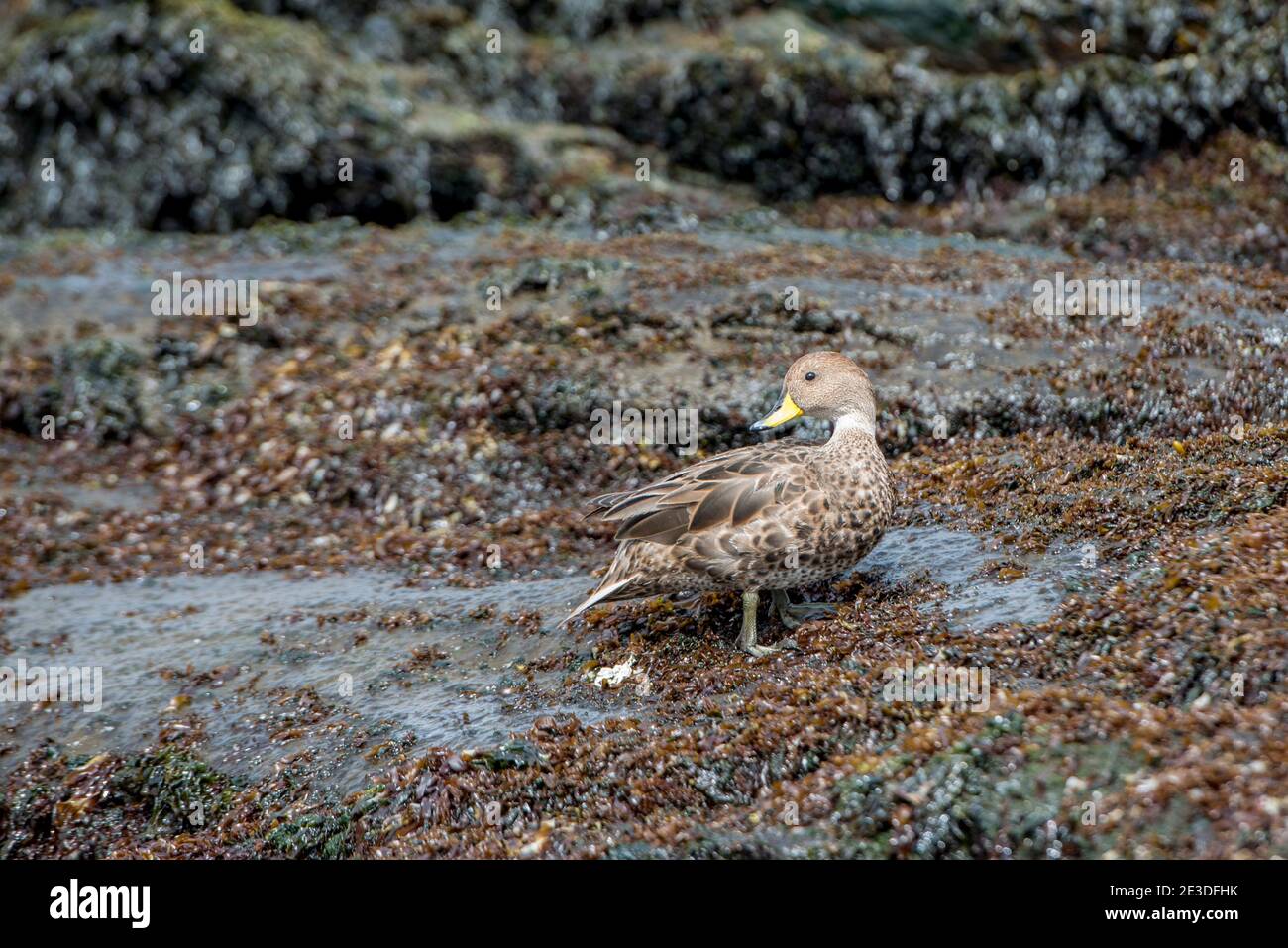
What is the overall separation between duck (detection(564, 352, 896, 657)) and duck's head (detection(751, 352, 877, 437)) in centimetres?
34

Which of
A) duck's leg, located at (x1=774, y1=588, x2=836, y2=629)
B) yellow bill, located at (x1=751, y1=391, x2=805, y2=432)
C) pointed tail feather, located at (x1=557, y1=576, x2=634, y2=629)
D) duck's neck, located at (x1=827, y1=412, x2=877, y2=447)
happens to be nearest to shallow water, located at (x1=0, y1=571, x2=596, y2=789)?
pointed tail feather, located at (x1=557, y1=576, x2=634, y2=629)

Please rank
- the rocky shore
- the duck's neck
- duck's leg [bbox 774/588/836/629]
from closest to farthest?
the rocky shore
duck's leg [bbox 774/588/836/629]
the duck's neck

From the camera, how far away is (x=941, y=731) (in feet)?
16.1

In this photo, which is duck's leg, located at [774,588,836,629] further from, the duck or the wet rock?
the wet rock

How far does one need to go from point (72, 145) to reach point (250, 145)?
2.67 m

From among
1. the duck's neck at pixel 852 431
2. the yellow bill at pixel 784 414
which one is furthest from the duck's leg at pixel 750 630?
the yellow bill at pixel 784 414

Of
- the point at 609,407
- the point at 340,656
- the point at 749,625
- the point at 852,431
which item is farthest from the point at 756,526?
the point at 609,407

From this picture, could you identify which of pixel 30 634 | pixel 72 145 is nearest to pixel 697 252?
pixel 30 634

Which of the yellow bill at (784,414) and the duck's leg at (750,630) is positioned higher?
the yellow bill at (784,414)

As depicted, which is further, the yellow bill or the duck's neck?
the yellow bill

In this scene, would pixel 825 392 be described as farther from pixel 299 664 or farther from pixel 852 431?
pixel 299 664

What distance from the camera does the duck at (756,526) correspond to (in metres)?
6.40

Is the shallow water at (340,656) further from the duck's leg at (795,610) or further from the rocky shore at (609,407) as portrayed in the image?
the duck's leg at (795,610)

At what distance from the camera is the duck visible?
640cm
